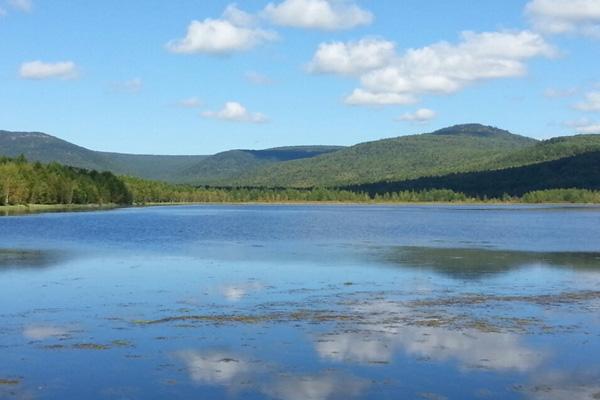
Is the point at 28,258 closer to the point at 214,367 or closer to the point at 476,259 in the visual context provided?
the point at 476,259

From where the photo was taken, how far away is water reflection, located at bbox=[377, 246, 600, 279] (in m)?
44.7

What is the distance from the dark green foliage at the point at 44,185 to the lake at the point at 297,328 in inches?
4080

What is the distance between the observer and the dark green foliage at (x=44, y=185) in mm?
147500

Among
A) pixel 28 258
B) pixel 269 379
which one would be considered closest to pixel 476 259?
pixel 28 258

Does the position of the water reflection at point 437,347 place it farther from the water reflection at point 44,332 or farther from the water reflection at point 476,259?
the water reflection at point 476,259

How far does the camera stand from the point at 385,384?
17781 mm

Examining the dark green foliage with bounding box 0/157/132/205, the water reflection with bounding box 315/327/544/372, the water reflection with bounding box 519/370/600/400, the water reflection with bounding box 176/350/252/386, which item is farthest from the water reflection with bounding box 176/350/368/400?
the dark green foliage with bounding box 0/157/132/205

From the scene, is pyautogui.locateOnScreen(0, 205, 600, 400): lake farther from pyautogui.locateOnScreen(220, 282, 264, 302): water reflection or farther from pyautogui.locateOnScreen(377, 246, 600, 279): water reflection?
pyautogui.locateOnScreen(377, 246, 600, 279): water reflection

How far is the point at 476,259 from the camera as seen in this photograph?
51.4m

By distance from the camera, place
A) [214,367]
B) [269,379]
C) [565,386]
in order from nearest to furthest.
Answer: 1. [565,386]
2. [269,379]
3. [214,367]

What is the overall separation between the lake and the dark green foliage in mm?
103625

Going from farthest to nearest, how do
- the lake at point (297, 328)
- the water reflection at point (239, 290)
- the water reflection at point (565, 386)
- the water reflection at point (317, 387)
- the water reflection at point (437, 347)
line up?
the water reflection at point (239, 290)
the water reflection at point (437, 347)
the lake at point (297, 328)
the water reflection at point (565, 386)
the water reflection at point (317, 387)

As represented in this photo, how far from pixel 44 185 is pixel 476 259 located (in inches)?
5018

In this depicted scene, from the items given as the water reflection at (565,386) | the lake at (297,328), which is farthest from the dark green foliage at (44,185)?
the water reflection at (565,386)
